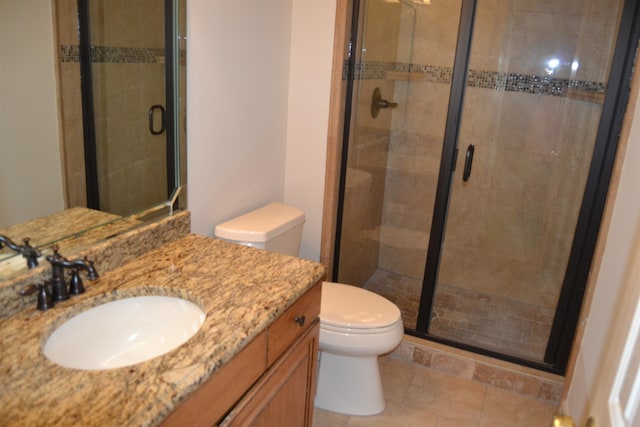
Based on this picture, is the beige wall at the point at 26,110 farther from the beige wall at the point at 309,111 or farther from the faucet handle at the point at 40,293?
the beige wall at the point at 309,111

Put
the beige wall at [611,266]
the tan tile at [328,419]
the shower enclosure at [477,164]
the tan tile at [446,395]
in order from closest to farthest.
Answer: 1. the beige wall at [611,266]
2. the tan tile at [328,419]
3. the tan tile at [446,395]
4. the shower enclosure at [477,164]

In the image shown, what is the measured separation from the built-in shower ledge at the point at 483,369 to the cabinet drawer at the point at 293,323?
1.20 metres

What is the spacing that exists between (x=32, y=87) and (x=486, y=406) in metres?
2.25

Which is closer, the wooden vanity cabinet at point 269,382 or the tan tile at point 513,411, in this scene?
the wooden vanity cabinet at point 269,382

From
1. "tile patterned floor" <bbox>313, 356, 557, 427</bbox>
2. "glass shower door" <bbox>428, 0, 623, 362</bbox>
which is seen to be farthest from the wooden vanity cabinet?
"glass shower door" <bbox>428, 0, 623, 362</bbox>

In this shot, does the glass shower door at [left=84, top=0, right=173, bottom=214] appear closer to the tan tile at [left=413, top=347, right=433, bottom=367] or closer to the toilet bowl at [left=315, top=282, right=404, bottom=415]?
the toilet bowl at [left=315, top=282, right=404, bottom=415]

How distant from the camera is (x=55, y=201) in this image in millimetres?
1372

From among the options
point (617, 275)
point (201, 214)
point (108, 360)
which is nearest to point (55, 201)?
point (108, 360)

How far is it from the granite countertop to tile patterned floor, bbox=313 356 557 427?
3.40 ft

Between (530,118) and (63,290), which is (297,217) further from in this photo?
(530,118)

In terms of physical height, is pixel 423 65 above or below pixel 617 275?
above

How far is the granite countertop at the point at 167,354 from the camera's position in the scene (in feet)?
3.01

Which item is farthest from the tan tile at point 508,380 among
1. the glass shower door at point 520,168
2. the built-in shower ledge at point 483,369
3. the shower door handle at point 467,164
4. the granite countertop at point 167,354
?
the granite countertop at point 167,354

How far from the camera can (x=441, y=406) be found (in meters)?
2.37
